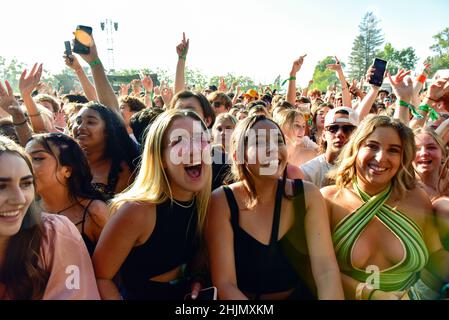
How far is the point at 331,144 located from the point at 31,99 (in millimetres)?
2474

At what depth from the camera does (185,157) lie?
181 centimetres

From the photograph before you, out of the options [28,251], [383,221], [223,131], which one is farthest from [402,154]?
[28,251]

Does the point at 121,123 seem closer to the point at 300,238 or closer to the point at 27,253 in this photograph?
the point at 27,253

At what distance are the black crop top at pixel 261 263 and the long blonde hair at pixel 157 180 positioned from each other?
16 centimetres

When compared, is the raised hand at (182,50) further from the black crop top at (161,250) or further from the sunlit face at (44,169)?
the black crop top at (161,250)

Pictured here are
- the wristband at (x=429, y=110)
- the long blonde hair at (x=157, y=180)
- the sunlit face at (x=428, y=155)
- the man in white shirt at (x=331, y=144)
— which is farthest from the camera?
the wristband at (x=429, y=110)

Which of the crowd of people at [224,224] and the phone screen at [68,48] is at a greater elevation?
the phone screen at [68,48]

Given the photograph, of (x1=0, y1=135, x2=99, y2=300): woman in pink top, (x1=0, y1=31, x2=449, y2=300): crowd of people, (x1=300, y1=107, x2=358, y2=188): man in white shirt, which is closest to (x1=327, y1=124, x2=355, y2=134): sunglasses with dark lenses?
(x1=300, y1=107, x2=358, y2=188): man in white shirt

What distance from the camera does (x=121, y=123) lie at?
2936mm

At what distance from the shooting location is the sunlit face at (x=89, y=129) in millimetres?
2734

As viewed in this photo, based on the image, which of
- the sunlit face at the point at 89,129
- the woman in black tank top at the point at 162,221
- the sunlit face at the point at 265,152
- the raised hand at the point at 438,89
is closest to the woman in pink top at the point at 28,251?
the woman in black tank top at the point at 162,221

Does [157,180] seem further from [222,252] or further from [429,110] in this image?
[429,110]
